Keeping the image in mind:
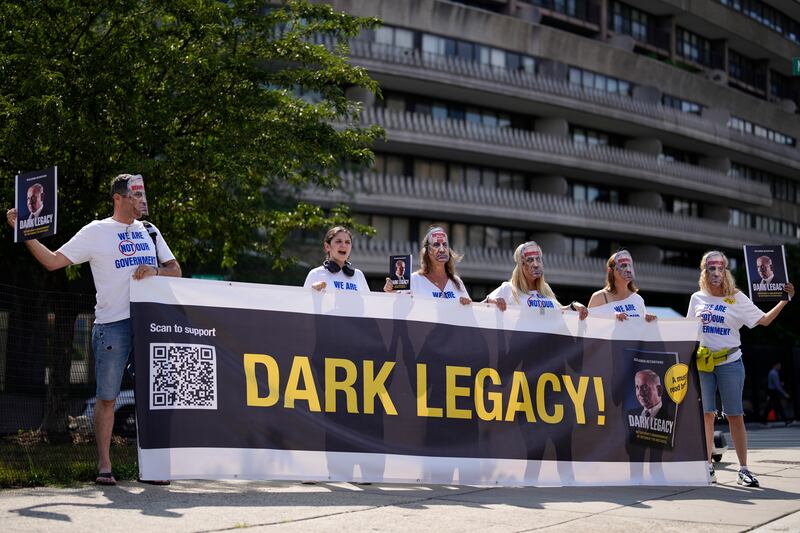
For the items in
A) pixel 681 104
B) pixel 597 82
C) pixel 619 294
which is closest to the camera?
pixel 619 294

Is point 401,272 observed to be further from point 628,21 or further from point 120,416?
point 628,21

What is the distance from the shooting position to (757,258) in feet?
34.2

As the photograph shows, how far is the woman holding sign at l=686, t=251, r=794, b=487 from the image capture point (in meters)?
9.79

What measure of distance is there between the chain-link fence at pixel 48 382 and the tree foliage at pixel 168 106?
5.40 metres

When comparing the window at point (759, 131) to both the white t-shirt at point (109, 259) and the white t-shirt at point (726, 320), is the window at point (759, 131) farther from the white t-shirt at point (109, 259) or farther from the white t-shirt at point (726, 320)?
the white t-shirt at point (109, 259)

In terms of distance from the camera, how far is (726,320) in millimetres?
9852

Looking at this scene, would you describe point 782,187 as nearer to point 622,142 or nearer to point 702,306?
point 622,142

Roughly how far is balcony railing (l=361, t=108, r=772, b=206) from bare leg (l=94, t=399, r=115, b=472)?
117ft

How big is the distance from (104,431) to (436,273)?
11.1 ft

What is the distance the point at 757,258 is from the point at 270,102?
8319 mm

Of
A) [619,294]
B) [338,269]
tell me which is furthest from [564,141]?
[338,269]

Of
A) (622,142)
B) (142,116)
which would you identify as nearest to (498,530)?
(142,116)

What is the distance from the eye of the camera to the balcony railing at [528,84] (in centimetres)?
4425

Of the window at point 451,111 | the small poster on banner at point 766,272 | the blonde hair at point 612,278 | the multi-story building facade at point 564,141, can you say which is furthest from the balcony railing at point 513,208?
the small poster on banner at point 766,272
